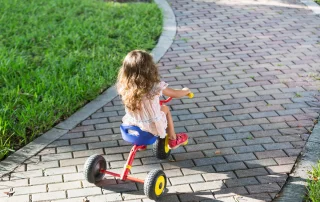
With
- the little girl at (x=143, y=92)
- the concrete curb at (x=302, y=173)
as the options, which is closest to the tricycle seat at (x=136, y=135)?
the little girl at (x=143, y=92)

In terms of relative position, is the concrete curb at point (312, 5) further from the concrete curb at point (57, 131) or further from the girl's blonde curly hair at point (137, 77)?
the girl's blonde curly hair at point (137, 77)

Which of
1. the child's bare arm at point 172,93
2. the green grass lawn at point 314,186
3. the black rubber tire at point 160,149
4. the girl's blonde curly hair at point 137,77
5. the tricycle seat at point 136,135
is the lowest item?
the black rubber tire at point 160,149

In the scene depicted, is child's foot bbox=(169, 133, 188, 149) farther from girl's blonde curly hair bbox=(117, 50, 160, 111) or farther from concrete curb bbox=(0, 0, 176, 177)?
concrete curb bbox=(0, 0, 176, 177)

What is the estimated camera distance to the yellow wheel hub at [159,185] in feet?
15.4

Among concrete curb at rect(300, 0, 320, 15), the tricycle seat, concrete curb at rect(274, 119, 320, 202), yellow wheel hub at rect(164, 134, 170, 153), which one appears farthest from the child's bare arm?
concrete curb at rect(300, 0, 320, 15)

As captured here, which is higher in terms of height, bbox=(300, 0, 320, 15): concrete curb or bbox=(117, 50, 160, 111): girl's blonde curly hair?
bbox=(117, 50, 160, 111): girl's blonde curly hair

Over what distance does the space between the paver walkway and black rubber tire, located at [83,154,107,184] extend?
0.10 metres

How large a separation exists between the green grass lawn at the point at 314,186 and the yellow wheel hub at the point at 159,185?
1.13m

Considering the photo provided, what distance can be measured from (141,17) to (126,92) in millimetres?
4891

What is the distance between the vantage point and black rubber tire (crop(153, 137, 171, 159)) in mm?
5266

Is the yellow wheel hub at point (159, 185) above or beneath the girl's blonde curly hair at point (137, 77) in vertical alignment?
beneath

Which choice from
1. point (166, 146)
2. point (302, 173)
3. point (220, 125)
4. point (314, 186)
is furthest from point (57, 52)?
point (314, 186)

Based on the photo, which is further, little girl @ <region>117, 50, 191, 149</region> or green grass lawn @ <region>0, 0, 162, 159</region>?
green grass lawn @ <region>0, 0, 162, 159</region>

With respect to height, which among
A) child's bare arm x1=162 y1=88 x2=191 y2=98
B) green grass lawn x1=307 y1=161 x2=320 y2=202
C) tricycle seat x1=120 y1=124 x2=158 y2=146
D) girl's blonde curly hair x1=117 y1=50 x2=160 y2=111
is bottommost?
green grass lawn x1=307 y1=161 x2=320 y2=202
